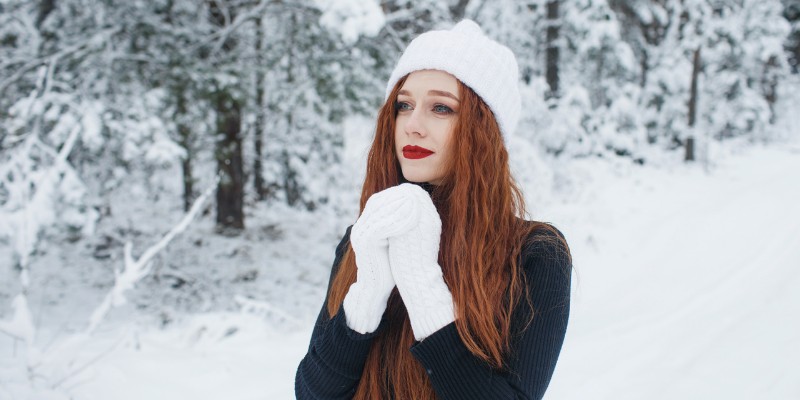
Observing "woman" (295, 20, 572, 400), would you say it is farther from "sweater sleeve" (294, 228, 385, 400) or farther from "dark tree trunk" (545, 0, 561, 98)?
"dark tree trunk" (545, 0, 561, 98)

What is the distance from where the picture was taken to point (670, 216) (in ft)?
30.0

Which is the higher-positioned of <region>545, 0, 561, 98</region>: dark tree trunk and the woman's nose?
<region>545, 0, 561, 98</region>: dark tree trunk

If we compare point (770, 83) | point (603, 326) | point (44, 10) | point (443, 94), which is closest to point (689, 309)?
point (603, 326)

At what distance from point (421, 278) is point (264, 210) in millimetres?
10558

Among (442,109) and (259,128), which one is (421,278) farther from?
(259,128)

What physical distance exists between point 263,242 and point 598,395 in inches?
298

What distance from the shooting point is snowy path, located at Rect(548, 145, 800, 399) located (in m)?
3.36

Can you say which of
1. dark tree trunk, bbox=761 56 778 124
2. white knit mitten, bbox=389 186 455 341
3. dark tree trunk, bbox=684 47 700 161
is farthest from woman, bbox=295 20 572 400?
dark tree trunk, bbox=761 56 778 124

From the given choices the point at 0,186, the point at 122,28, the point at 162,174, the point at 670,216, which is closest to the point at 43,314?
the point at 162,174

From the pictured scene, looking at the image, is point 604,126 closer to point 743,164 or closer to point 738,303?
point 743,164

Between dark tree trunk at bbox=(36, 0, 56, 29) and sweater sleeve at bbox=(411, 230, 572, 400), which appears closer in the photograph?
sweater sleeve at bbox=(411, 230, 572, 400)

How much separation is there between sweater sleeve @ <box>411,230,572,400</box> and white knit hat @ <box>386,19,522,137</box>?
0.56 meters

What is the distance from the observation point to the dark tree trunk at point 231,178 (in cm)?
768

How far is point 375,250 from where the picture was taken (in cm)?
140
